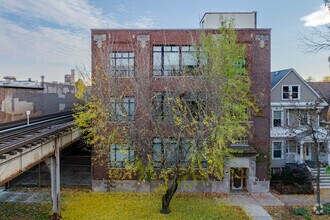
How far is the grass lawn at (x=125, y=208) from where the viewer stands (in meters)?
17.5

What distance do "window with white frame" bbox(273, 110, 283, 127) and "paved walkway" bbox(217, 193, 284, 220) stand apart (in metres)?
8.23

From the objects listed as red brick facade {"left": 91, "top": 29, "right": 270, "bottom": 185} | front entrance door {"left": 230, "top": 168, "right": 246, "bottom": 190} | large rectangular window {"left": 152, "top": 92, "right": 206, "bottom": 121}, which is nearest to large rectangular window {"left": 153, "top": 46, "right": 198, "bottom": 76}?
red brick facade {"left": 91, "top": 29, "right": 270, "bottom": 185}

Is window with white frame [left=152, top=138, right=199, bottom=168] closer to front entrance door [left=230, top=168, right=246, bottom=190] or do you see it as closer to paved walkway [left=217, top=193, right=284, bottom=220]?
paved walkway [left=217, top=193, right=284, bottom=220]

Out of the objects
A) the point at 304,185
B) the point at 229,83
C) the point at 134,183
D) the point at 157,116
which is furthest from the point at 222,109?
the point at 304,185

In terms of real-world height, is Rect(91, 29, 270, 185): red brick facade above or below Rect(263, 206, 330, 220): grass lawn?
above

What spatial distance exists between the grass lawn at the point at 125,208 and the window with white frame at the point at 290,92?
1301cm

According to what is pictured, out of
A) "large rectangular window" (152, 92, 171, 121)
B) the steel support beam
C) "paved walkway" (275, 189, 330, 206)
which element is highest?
"large rectangular window" (152, 92, 171, 121)

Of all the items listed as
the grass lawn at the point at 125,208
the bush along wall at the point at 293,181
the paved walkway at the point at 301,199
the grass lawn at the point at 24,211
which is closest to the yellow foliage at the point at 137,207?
the grass lawn at the point at 125,208

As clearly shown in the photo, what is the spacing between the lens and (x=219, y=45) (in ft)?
61.6

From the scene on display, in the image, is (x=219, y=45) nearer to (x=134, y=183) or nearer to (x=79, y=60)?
(x=79, y=60)

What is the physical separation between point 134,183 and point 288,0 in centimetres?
1851

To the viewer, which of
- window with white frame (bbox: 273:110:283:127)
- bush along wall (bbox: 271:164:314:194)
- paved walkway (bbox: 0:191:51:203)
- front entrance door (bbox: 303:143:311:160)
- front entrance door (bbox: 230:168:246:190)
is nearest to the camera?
paved walkway (bbox: 0:191:51:203)

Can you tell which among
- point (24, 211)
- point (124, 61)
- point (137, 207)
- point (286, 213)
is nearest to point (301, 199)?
point (286, 213)

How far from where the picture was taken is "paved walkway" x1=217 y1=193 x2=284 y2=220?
18.1 m
